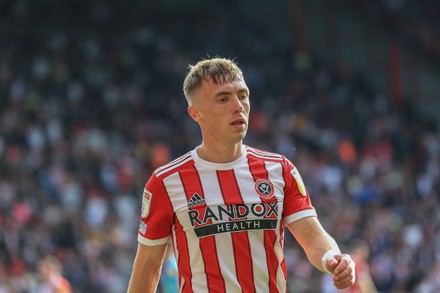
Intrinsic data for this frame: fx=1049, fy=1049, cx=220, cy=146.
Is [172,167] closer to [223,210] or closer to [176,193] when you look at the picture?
[176,193]

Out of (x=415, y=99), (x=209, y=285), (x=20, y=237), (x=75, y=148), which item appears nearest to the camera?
(x=209, y=285)

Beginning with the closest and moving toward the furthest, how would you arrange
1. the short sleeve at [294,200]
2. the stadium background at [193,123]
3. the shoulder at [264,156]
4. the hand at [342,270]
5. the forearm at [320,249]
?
the hand at [342,270]
the forearm at [320,249]
the short sleeve at [294,200]
the shoulder at [264,156]
the stadium background at [193,123]

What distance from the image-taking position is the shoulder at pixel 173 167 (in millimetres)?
5219

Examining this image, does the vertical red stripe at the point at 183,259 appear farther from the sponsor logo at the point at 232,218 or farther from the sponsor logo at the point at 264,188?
the sponsor logo at the point at 264,188

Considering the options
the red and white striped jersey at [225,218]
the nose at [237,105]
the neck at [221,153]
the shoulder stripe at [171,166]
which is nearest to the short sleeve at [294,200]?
the red and white striped jersey at [225,218]

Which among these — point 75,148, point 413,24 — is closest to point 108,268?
point 75,148

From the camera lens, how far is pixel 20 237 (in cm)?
1574

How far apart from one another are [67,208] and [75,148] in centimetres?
176

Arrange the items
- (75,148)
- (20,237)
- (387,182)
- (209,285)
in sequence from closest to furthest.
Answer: (209,285) → (20,237) → (75,148) → (387,182)

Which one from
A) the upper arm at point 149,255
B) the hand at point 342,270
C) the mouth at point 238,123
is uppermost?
the mouth at point 238,123

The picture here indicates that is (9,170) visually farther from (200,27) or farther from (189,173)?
(189,173)

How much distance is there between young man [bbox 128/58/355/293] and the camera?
5.05 metres

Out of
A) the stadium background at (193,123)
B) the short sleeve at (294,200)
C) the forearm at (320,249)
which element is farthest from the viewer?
the stadium background at (193,123)

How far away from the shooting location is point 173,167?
5266 mm
